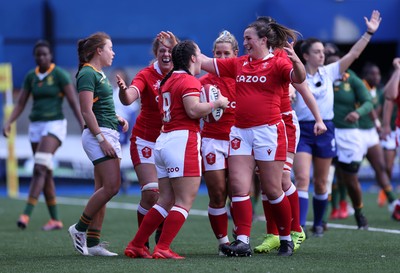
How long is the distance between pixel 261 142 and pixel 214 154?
0.58 metres

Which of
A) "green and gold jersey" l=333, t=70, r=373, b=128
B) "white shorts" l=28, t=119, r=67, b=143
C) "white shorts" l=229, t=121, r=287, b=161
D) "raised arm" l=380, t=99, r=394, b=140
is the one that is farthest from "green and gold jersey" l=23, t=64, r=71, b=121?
"white shorts" l=229, t=121, r=287, b=161

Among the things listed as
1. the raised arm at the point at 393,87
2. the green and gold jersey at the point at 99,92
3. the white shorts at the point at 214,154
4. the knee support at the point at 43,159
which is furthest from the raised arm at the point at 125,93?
the raised arm at the point at 393,87

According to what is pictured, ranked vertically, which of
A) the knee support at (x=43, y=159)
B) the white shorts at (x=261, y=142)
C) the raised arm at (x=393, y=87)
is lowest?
the knee support at (x=43, y=159)

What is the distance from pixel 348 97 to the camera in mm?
12180

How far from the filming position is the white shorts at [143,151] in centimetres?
893

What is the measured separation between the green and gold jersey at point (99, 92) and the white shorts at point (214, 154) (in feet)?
2.83

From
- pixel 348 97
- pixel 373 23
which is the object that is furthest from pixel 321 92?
pixel 348 97

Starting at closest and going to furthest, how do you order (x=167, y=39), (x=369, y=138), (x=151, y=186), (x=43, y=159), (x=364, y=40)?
(x=167, y=39)
(x=151, y=186)
(x=364, y=40)
(x=43, y=159)
(x=369, y=138)

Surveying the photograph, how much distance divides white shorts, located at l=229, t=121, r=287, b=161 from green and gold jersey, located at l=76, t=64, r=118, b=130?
1190mm

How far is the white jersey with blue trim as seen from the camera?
34.5 feet

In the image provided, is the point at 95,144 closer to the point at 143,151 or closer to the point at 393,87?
the point at 143,151

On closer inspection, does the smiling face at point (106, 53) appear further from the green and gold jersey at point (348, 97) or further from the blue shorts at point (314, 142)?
the green and gold jersey at point (348, 97)

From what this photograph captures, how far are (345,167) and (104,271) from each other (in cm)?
557

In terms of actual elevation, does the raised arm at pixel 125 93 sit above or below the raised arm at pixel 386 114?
above
